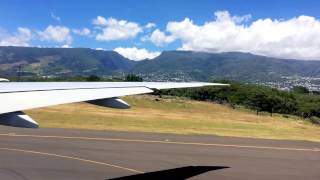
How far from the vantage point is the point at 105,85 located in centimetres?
1034

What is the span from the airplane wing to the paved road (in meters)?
5.89

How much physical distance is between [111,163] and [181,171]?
2.82 m

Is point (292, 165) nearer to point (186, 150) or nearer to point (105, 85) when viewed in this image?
point (186, 150)

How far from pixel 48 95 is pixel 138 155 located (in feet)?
39.6

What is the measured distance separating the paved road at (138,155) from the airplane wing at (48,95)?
5893 mm

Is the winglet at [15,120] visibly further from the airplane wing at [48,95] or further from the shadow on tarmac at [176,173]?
the shadow on tarmac at [176,173]

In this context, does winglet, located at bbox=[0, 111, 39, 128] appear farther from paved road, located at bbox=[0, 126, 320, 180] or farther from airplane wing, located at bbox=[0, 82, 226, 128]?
paved road, located at bbox=[0, 126, 320, 180]

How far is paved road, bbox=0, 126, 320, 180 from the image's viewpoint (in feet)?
53.2

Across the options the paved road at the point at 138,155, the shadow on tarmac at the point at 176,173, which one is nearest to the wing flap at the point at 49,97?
the shadow on tarmac at the point at 176,173

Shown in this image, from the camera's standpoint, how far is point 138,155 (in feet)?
63.8

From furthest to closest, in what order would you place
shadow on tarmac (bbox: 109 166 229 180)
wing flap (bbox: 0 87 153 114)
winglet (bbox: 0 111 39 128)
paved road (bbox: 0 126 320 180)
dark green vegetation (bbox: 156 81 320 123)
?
dark green vegetation (bbox: 156 81 320 123) < paved road (bbox: 0 126 320 180) < shadow on tarmac (bbox: 109 166 229 180) < wing flap (bbox: 0 87 153 114) < winglet (bbox: 0 111 39 128)

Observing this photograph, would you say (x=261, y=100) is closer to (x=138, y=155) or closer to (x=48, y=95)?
(x=138, y=155)

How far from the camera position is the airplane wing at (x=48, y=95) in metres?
6.46

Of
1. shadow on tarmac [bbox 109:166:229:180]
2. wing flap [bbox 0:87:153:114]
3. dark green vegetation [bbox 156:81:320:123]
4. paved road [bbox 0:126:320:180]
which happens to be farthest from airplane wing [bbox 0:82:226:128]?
dark green vegetation [bbox 156:81:320:123]
